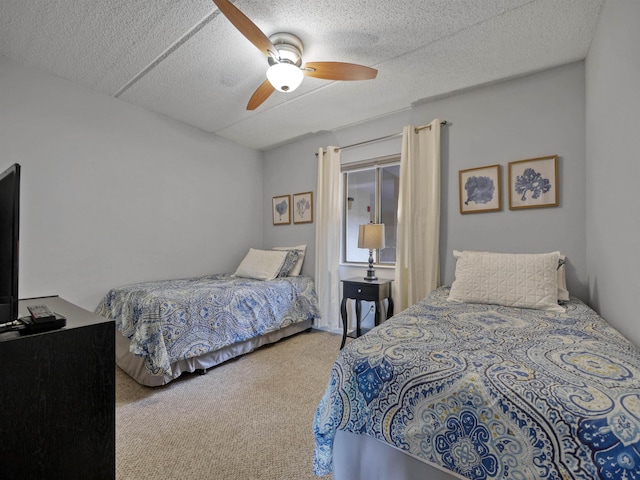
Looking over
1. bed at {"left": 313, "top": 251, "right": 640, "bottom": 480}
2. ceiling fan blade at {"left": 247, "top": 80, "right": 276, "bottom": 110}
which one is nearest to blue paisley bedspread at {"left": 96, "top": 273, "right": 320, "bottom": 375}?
bed at {"left": 313, "top": 251, "right": 640, "bottom": 480}

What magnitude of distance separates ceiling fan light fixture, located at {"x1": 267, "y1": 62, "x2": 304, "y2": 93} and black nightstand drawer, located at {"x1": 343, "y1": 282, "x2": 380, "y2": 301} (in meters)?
1.84

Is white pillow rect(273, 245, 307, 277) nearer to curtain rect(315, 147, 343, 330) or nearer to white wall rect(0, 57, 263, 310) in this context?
curtain rect(315, 147, 343, 330)

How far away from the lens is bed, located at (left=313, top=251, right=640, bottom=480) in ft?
2.30

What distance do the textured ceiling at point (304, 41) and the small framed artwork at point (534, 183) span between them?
74 centimetres

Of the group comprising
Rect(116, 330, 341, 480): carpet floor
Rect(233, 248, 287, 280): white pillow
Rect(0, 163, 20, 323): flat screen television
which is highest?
Rect(0, 163, 20, 323): flat screen television

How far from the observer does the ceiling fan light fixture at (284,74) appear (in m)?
1.78

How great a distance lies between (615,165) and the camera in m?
1.45

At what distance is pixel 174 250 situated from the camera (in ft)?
10.6

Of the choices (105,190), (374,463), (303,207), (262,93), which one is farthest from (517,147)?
(105,190)

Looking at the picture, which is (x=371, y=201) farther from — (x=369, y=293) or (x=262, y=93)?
(x=262, y=93)

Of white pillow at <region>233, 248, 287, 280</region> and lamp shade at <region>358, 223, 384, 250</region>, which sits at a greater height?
lamp shade at <region>358, 223, 384, 250</region>

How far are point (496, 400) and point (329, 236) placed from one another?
2.64m

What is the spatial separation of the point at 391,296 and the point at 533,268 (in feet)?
4.40

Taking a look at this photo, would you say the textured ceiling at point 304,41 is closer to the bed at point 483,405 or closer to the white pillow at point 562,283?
the white pillow at point 562,283
